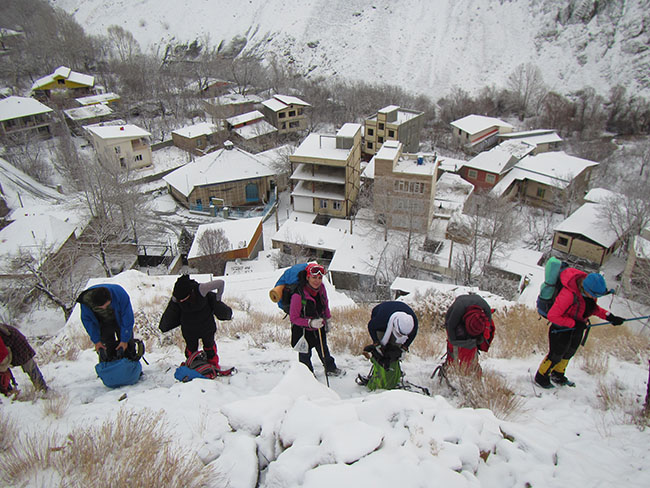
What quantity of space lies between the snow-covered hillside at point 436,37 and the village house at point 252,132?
69.1 feet

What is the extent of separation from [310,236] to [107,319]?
19.8m

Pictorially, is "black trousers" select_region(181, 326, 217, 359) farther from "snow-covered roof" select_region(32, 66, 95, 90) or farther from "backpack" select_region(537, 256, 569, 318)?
"snow-covered roof" select_region(32, 66, 95, 90)

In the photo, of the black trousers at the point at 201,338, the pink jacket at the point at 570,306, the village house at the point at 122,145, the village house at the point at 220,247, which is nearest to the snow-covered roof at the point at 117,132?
the village house at the point at 122,145

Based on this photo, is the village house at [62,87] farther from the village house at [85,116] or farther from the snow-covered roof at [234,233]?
the snow-covered roof at [234,233]

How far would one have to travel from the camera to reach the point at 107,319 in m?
4.86

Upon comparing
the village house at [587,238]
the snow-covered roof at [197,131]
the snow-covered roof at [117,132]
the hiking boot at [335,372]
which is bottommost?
the village house at [587,238]

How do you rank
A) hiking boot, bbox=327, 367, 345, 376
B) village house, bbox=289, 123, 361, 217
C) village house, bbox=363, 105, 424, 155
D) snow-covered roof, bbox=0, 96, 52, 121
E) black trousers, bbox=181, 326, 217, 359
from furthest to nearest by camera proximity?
snow-covered roof, bbox=0, 96, 52, 121 → village house, bbox=363, 105, 424, 155 → village house, bbox=289, 123, 361, 217 → hiking boot, bbox=327, 367, 345, 376 → black trousers, bbox=181, 326, 217, 359

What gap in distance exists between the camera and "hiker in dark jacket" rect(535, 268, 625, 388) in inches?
183

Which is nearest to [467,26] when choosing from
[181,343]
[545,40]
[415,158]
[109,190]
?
[545,40]

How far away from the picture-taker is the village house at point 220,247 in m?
21.7

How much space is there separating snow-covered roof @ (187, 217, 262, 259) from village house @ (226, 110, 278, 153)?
1800cm

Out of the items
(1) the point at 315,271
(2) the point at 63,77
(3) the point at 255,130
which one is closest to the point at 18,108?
(2) the point at 63,77

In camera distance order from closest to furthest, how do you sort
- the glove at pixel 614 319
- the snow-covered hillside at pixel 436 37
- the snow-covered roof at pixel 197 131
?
the glove at pixel 614 319, the snow-covered roof at pixel 197 131, the snow-covered hillside at pixel 436 37

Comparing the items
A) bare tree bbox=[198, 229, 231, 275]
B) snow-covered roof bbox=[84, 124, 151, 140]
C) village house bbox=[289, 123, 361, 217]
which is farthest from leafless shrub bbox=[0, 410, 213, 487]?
snow-covered roof bbox=[84, 124, 151, 140]
